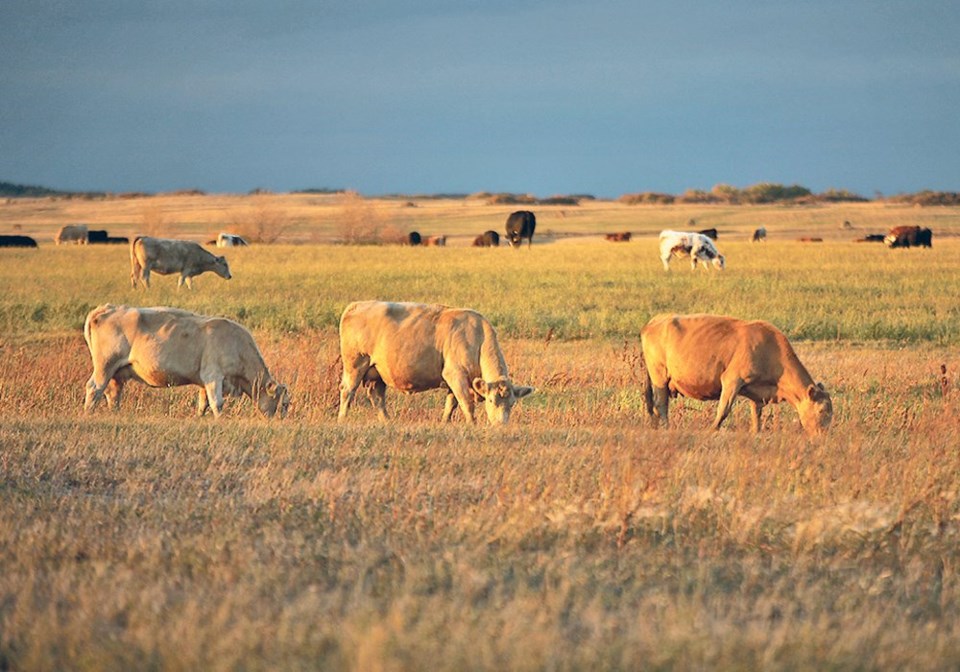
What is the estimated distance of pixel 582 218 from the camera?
103 m

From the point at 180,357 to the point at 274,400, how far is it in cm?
121

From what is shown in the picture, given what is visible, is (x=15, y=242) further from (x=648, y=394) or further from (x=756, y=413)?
(x=756, y=413)

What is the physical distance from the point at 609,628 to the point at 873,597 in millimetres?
1787

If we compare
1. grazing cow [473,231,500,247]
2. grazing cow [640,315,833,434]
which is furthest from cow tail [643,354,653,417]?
grazing cow [473,231,500,247]

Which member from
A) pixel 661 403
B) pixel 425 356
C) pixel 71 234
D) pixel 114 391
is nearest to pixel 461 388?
pixel 425 356

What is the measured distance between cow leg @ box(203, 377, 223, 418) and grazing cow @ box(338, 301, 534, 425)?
1395mm

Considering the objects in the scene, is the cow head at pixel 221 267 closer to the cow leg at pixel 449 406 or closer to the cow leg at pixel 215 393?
the cow leg at pixel 215 393

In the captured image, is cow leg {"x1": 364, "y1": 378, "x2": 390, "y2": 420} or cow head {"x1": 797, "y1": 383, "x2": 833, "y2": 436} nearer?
cow head {"x1": 797, "y1": 383, "x2": 833, "y2": 436}

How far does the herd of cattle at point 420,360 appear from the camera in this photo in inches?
510

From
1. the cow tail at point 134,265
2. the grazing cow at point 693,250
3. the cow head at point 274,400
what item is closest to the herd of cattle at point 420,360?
the cow head at point 274,400

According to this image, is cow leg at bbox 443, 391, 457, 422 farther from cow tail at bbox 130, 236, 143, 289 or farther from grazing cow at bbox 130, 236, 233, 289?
cow tail at bbox 130, 236, 143, 289

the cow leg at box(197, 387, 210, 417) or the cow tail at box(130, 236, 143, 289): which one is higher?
the cow tail at box(130, 236, 143, 289)

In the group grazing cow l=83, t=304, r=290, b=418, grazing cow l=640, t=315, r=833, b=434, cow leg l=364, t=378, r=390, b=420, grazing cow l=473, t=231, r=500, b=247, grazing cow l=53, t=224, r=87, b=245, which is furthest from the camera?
grazing cow l=53, t=224, r=87, b=245

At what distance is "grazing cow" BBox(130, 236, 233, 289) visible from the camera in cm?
3534
